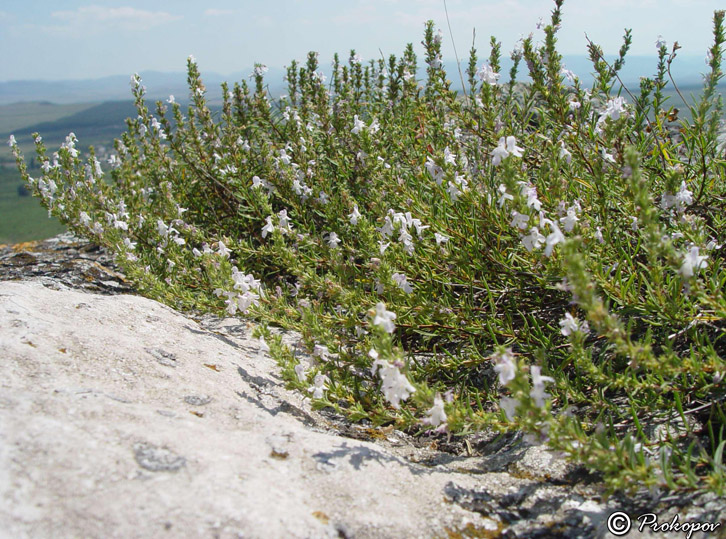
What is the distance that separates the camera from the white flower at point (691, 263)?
5.68 ft

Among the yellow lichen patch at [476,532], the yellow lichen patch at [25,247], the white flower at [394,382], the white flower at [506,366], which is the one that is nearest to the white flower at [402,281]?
the white flower at [394,382]

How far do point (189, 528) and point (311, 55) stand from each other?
4.81 meters

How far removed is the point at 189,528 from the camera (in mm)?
1271

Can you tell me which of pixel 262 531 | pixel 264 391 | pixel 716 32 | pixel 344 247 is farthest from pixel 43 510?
pixel 716 32

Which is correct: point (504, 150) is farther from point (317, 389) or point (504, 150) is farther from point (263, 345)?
point (263, 345)

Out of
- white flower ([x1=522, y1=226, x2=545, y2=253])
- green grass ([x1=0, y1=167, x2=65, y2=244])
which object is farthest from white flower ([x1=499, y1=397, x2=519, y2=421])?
green grass ([x1=0, y1=167, x2=65, y2=244])

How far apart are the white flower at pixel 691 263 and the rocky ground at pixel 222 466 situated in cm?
71

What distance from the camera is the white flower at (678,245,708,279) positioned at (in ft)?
5.68

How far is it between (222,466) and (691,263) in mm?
1734

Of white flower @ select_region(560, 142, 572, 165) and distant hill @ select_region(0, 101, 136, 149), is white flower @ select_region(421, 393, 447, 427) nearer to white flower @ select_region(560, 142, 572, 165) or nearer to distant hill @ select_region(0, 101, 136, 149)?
white flower @ select_region(560, 142, 572, 165)

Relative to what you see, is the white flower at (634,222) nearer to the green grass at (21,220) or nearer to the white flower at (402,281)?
the white flower at (402,281)

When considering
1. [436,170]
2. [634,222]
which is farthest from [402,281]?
[634,222]

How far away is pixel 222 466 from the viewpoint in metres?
1.52

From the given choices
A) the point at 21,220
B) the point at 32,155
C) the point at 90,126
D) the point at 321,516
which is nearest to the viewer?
the point at 321,516
